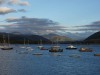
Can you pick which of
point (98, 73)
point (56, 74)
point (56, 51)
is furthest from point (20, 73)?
point (56, 51)

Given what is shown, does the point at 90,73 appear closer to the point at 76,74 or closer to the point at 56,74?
the point at 76,74

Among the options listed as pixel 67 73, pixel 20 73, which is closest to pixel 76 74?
pixel 67 73

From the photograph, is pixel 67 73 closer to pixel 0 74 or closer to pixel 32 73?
pixel 32 73

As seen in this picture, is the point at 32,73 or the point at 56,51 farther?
the point at 56,51

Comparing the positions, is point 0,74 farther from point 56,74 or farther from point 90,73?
point 90,73

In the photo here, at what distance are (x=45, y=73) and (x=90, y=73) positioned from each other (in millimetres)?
11448

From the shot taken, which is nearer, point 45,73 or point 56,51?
point 45,73

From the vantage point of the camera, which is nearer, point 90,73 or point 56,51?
point 90,73

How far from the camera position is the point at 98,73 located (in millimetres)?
75562

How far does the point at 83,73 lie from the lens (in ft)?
→ 248

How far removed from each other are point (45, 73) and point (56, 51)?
381ft

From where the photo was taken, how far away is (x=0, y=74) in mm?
71688

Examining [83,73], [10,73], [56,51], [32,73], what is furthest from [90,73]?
[56,51]

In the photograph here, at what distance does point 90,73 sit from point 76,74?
4417 mm
